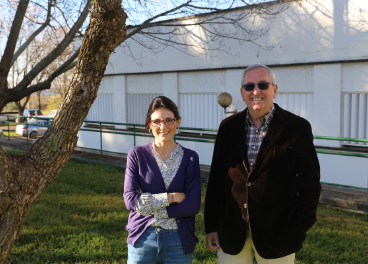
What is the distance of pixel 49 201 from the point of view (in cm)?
709

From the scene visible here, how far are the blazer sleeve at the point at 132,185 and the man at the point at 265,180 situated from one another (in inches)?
25.5

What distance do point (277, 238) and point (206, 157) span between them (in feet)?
26.1

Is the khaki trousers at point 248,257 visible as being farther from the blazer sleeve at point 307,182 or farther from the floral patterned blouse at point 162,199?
the floral patterned blouse at point 162,199

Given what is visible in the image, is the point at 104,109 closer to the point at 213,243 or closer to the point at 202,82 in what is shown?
the point at 202,82

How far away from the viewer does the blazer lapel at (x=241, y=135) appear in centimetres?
269

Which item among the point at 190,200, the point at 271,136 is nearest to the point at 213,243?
the point at 190,200

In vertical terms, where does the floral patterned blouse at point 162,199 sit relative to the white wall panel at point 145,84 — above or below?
below

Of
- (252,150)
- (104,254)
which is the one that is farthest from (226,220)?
(104,254)

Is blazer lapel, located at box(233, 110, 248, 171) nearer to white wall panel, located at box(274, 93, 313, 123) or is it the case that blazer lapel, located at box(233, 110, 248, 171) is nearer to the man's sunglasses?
the man's sunglasses

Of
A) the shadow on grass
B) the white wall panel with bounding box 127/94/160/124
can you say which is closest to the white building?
the white wall panel with bounding box 127/94/160/124

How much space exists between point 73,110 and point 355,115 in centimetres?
705

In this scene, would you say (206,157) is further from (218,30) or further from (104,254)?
(104,254)

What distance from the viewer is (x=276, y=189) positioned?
8.49ft

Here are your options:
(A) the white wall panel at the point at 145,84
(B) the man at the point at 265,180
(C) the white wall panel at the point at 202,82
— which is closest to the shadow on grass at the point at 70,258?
(B) the man at the point at 265,180
